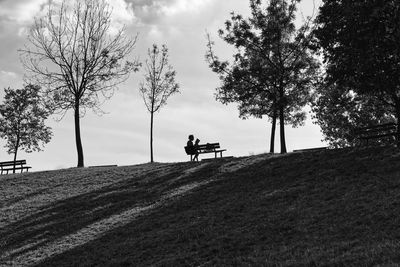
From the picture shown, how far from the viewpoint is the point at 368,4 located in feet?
69.5

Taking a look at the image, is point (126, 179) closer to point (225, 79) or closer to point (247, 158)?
point (247, 158)

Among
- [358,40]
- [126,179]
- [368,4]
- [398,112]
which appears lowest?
[126,179]

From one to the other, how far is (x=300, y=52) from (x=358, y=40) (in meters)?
10.4

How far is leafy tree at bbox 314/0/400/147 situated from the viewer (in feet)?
70.4

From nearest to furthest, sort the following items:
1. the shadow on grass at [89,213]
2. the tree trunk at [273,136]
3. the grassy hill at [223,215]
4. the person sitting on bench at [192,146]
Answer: the grassy hill at [223,215] → the shadow on grass at [89,213] → the person sitting on bench at [192,146] → the tree trunk at [273,136]

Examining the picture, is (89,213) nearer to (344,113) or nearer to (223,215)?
(223,215)

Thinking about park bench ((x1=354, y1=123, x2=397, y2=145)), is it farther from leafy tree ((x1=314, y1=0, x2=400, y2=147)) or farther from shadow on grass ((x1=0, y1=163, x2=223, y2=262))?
shadow on grass ((x1=0, y1=163, x2=223, y2=262))

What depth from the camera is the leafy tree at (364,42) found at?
21453 mm

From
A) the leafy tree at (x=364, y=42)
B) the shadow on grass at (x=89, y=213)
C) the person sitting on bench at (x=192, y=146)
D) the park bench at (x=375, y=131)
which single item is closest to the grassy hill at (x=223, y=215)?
the shadow on grass at (x=89, y=213)

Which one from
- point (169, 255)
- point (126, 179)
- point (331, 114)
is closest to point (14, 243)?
point (169, 255)

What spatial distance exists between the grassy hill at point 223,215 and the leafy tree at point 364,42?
3843mm

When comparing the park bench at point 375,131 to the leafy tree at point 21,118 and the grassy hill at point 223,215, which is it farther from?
the leafy tree at point 21,118

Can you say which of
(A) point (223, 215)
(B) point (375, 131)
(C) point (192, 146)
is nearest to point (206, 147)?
(C) point (192, 146)


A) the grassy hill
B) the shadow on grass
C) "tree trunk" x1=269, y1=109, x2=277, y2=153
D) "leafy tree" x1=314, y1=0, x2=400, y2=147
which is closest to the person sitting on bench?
the grassy hill
